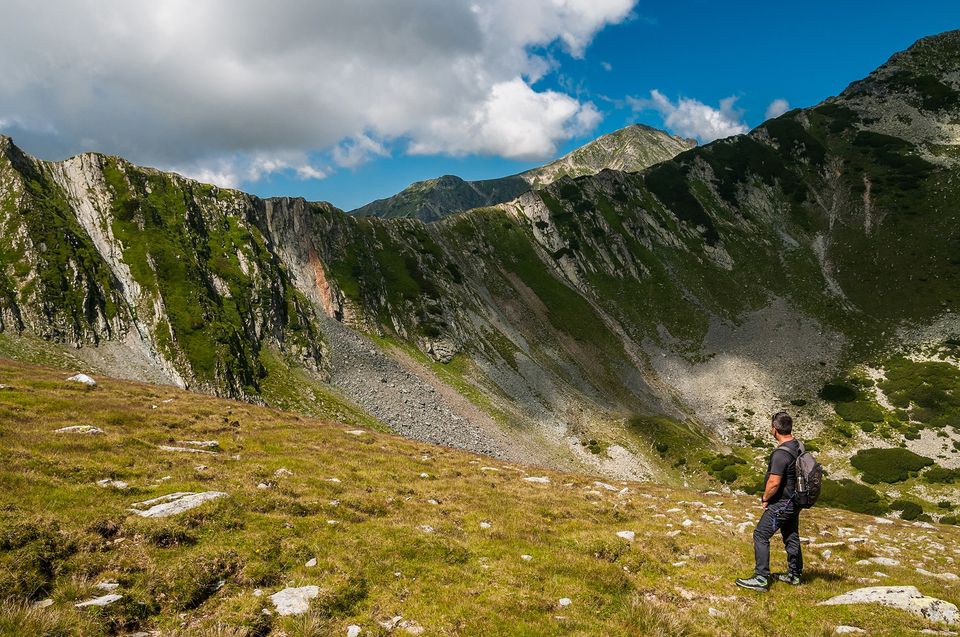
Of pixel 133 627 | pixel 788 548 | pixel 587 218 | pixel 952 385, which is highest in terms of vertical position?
pixel 587 218

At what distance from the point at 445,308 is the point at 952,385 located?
3335 inches

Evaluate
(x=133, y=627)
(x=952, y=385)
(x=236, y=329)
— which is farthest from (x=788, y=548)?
(x=952, y=385)

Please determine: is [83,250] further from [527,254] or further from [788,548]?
[527,254]

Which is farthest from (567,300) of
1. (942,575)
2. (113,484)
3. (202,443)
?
(113,484)

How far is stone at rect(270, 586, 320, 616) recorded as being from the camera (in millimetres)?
9016

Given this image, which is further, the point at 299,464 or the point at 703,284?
the point at 703,284

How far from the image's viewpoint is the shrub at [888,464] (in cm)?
5862

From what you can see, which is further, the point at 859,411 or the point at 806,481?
the point at 859,411

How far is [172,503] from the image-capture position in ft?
41.0

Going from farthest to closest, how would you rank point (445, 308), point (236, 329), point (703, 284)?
point (703, 284)
point (445, 308)
point (236, 329)

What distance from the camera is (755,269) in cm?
11050

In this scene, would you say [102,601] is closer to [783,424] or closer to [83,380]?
[783,424]

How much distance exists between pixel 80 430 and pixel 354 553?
1491 centimetres

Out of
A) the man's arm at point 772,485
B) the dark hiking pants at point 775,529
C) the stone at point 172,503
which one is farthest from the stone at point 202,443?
the man's arm at point 772,485
